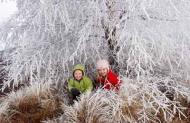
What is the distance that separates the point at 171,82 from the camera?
8.02 metres

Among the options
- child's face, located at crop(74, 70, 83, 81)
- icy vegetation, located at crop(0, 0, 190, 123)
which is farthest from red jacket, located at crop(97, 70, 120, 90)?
child's face, located at crop(74, 70, 83, 81)

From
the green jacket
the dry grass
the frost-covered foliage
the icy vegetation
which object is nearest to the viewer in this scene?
the frost-covered foliage

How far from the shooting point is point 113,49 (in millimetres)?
8523

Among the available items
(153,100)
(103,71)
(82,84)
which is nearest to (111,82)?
(103,71)

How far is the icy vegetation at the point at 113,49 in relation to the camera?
691 cm

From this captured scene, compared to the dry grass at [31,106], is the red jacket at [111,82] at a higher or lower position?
higher

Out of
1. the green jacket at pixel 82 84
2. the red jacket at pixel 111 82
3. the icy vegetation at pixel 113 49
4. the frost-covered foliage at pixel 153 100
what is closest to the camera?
the frost-covered foliage at pixel 153 100

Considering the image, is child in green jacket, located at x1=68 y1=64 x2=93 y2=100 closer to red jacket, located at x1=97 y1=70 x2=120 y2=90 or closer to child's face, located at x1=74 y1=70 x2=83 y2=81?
child's face, located at x1=74 y1=70 x2=83 y2=81

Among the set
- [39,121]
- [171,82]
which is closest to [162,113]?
[171,82]

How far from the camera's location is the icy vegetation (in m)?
6.91

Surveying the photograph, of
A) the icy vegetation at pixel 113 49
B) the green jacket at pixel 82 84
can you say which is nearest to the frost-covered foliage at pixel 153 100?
the icy vegetation at pixel 113 49

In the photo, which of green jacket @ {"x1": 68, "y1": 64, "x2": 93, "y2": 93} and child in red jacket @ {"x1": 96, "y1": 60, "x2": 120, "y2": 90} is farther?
green jacket @ {"x1": 68, "y1": 64, "x2": 93, "y2": 93}

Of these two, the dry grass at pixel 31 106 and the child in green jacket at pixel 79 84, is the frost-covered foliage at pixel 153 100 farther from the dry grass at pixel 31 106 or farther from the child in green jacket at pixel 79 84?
Result: the dry grass at pixel 31 106

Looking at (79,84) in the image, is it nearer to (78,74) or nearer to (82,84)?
(82,84)
